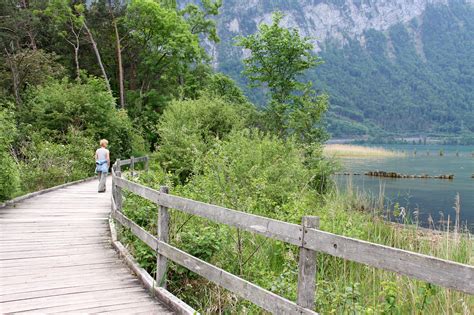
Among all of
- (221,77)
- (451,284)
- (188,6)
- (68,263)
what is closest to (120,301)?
(68,263)

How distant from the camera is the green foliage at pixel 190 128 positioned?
58.7 ft

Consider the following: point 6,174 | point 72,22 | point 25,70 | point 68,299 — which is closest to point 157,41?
point 72,22

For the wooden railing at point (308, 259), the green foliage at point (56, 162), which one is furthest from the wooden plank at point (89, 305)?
the green foliage at point (56, 162)

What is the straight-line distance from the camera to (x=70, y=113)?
24000mm

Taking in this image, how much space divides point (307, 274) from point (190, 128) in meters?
16.6

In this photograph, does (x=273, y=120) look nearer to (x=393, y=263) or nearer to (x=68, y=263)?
(x=68, y=263)

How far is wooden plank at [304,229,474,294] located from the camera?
2.20m

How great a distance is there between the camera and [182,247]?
5.61 m

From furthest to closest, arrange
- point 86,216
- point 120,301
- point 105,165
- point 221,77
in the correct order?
point 221,77
point 105,165
point 86,216
point 120,301

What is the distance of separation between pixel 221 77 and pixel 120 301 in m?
34.5

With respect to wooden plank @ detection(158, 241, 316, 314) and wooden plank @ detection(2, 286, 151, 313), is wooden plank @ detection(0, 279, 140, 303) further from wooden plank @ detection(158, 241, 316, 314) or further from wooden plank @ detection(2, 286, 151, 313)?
wooden plank @ detection(158, 241, 316, 314)

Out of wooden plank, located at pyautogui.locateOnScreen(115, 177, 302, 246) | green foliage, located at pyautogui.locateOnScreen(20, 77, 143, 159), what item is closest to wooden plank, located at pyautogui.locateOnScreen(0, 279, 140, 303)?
wooden plank, located at pyautogui.locateOnScreen(115, 177, 302, 246)

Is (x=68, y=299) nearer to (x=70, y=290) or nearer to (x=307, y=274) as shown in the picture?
(x=70, y=290)

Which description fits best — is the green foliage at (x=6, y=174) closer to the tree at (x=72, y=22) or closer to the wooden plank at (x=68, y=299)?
the wooden plank at (x=68, y=299)
